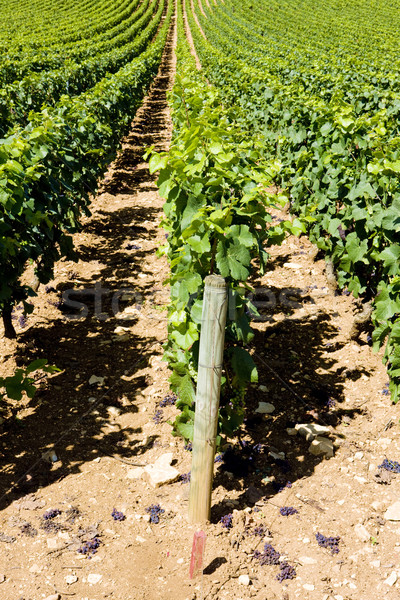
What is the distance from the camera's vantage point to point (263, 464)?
10.7 feet

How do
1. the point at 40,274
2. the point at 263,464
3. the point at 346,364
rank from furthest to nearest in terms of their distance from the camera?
the point at 40,274 → the point at 346,364 → the point at 263,464

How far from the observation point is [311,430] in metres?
3.44

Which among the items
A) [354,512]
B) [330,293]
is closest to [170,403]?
[354,512]

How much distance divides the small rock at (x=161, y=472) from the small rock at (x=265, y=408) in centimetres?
79

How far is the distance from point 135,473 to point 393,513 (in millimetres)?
1611

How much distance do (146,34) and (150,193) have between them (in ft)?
120

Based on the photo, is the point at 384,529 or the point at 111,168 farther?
the point at 111,168

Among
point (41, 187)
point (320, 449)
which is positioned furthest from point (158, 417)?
point (41, 187)

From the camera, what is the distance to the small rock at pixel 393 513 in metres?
2.85

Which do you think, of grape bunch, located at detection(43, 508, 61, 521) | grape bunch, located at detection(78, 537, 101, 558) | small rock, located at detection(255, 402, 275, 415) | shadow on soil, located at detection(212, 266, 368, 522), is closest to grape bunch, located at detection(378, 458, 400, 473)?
shadow on soil, located at detection(212, 266, 368, 522)

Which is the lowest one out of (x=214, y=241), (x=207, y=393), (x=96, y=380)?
(x=96, y=380)

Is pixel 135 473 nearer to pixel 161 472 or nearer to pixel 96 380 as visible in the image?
pixel 161 472

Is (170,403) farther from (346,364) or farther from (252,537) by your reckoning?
Result: (346,364)

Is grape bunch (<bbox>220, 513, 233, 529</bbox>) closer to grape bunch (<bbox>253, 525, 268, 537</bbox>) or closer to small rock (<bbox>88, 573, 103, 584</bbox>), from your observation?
grape bunch (<bbox>253, 525, 268, 537</bbox>)
